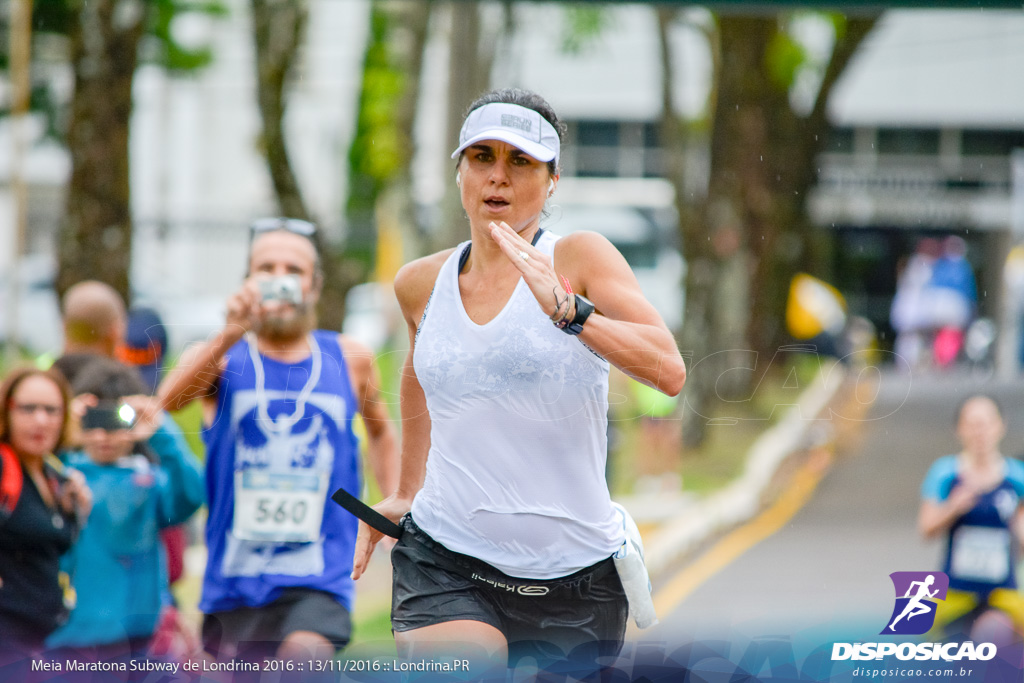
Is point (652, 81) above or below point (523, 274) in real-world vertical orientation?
above

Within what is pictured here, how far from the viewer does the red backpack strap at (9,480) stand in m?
3.38

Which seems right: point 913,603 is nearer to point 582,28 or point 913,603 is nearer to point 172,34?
point 582,28

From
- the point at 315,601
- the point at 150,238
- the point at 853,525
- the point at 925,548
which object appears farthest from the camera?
the point at 150,238

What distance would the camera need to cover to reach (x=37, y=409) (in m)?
3.50

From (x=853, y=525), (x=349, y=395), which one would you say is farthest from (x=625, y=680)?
(x=853, y=525)

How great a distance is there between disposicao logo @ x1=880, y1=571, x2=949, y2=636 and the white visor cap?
164 centimetres

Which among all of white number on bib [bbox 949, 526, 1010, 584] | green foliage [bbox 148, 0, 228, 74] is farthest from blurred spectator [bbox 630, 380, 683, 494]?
green foliage [bbox 148, 0, 228, 74]

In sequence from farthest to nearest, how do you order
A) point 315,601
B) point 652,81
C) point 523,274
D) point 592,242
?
point 652,81, point 315,601, point 592,242, point 523,274

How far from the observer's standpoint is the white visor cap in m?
2.65

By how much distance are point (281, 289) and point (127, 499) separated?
0.86 m

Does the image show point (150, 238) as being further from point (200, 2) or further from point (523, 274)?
point (523, 274)

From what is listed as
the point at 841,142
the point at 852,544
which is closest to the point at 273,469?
the point at 852,544

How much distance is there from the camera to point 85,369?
12.6 ft

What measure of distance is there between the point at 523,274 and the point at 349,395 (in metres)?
1.16
